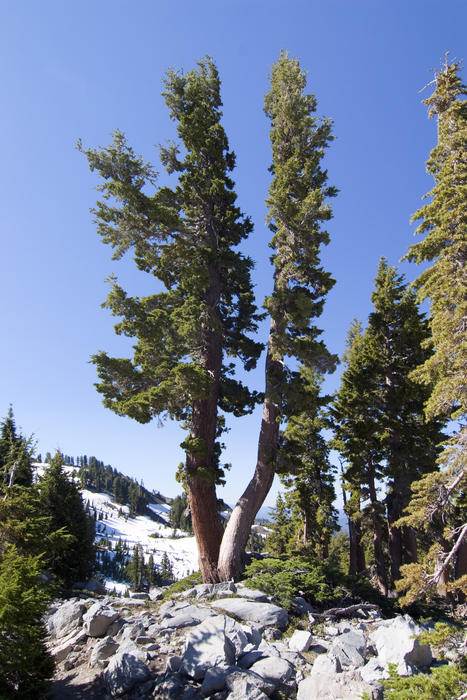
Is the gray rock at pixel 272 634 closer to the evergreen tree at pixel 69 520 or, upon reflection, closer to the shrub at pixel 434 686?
the shrub at pixel 434 686

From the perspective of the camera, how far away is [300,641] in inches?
289

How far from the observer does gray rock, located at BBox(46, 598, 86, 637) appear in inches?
342

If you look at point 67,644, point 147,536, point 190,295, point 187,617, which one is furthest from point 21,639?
point 147,536

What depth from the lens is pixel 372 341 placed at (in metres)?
18.8

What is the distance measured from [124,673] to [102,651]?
4.24ft

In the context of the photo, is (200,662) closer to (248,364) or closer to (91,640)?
(91,640)

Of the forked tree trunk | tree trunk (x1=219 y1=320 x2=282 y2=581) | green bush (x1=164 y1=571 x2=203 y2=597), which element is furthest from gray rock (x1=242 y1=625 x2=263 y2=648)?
the forked tree trunk

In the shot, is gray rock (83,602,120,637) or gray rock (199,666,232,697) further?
gray rock (83,602,120,637)

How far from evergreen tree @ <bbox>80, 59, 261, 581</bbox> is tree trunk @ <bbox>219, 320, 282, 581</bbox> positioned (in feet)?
2.60

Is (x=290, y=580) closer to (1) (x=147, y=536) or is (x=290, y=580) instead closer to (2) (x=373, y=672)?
(2) (x=373, y=672)

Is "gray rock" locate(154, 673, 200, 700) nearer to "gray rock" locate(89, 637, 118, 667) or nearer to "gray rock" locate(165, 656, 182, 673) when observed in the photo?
"gray rock" locate(165, 656, 182, 673)

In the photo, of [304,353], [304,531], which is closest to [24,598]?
[304,353]

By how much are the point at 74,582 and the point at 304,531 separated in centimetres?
1572

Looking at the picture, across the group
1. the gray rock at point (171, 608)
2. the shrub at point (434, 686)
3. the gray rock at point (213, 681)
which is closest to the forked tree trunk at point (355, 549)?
the gray rock at point (171, 608)
